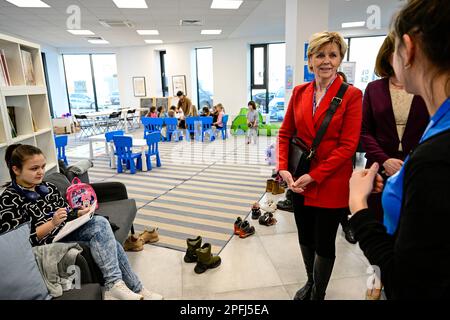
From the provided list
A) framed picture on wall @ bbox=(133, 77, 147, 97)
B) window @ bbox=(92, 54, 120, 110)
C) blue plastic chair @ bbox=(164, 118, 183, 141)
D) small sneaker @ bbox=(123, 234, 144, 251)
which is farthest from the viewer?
window @ bbox=(92, 54, 120, 110)

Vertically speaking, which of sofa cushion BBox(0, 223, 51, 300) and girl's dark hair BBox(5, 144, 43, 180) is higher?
girl's dark hair BBox(5, 144, 43, 180)

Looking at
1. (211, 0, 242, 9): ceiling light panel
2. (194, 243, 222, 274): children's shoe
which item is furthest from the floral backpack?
(211, 0, 242, 9): ceiling light panel

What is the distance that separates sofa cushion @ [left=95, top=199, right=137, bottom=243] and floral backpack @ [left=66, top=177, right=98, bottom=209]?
156 millimetres

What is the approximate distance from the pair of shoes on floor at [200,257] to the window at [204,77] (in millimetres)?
10969

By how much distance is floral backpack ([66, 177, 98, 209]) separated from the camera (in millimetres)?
2441

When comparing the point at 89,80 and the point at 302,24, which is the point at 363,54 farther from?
the point at 89,80

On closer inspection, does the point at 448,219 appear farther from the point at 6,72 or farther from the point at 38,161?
the point at 6,72

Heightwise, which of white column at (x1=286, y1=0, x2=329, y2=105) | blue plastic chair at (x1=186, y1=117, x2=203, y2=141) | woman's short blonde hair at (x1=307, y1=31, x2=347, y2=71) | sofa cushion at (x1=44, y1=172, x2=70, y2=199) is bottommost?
blue plastic chair at (x1=186, y1=117, x2=203, y2=141)

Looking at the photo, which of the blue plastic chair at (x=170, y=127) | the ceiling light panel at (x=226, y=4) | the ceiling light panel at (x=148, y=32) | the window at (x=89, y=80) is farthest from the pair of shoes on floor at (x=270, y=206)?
the window at (x=89, y=80)

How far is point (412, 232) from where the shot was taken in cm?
60

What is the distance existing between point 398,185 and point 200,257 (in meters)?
2.07

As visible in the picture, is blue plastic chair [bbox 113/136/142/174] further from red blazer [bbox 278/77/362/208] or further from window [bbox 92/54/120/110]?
window [bbox 92/54/120/110]

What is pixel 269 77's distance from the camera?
12.2 m

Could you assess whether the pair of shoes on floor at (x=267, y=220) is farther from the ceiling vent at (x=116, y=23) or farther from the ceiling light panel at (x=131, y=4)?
the ceiling vent at (x=116, y=23)
